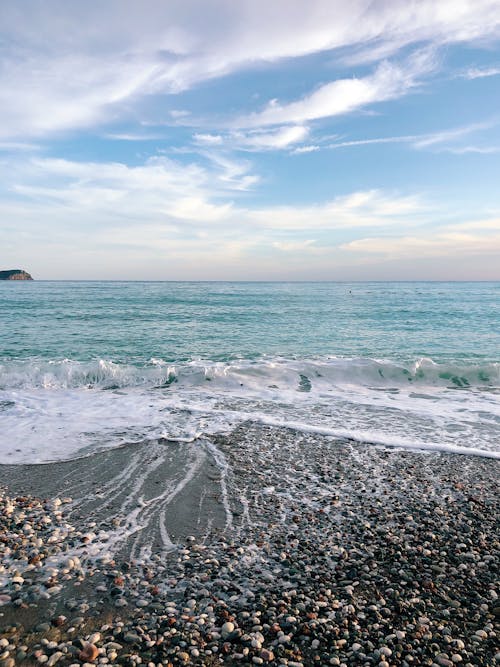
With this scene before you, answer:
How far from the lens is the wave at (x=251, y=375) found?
12836 millimetres

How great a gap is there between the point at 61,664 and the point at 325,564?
7.64 feet

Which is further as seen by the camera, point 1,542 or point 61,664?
point 1,542

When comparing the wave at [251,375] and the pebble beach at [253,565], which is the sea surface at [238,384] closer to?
the wave at [251,375]

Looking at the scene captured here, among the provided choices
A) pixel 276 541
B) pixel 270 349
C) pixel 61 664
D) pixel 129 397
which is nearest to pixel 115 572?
pixel 61 664

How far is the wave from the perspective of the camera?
12836mm

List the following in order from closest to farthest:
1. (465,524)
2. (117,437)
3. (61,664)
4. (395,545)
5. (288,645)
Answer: (61,664) < (288,645) < (395,545) < (465,524) < (117,437)

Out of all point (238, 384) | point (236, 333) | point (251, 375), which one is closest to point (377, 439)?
point (238, 384)

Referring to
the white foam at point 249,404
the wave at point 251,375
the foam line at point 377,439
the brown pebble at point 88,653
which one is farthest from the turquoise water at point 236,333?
the brown pebble at point 88,653

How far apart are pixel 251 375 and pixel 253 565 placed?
9623 millimetres

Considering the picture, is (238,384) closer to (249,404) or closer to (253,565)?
(249,404)

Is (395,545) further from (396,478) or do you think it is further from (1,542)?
(1,542)

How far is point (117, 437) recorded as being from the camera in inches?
314

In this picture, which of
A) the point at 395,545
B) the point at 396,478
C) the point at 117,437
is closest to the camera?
the point at 395,545

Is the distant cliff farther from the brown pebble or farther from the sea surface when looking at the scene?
the brown pebble
